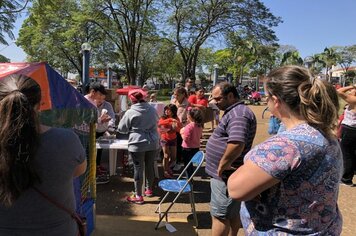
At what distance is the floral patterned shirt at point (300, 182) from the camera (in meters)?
1.51

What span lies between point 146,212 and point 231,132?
2501 mm

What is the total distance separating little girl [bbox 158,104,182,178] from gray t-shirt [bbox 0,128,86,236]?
4.82 m

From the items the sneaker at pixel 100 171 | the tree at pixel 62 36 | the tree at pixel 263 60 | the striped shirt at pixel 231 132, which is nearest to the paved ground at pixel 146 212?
the sneaker at pixel 100 171

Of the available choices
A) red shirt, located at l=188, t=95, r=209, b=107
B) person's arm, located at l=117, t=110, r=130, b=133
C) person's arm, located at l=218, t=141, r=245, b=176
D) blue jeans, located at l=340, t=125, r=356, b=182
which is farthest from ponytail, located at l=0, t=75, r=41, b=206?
red shirt, located at l=188, t=95, r=209, b=107

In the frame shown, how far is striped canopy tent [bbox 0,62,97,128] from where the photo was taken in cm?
289

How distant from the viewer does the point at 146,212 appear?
4.91 meters

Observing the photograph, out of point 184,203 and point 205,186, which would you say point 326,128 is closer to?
point 184,203

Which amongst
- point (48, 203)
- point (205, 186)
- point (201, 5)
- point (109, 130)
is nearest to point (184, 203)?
point (205, 186)

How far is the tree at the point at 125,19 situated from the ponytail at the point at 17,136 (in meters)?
22.7

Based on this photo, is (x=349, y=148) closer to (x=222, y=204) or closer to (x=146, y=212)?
(x=146, y=212)

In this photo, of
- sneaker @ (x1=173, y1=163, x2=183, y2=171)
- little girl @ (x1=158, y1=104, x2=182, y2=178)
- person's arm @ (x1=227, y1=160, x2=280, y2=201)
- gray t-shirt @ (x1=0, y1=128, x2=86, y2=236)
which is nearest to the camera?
person's arm @ (x1=227, y1=160, x2=280, y2=201)

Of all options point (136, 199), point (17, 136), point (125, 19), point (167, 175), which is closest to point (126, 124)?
point (136, 199)

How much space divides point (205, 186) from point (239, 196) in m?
4.59

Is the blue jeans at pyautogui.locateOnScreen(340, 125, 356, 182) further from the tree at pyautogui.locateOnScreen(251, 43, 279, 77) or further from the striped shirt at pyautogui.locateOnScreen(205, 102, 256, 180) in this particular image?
the tree at pyautogui.locateOnScreen(251, 43, 279, 77)
